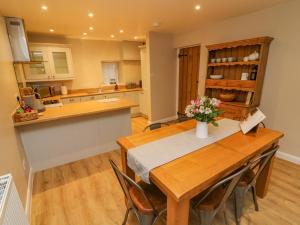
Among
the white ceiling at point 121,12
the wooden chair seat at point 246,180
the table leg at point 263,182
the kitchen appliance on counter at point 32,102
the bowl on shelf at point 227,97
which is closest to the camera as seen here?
the wooden chair seat at point 246,180

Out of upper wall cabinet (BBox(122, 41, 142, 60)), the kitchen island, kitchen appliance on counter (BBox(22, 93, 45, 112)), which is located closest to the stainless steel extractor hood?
kitchen appliance on counter (BBox(22, 93, 45, 112))

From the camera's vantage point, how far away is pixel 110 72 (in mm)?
5426

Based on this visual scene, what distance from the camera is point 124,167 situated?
162 centimetres

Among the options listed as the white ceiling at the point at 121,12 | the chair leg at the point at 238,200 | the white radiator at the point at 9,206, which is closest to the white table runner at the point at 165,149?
the chair leg at the point at 238,200

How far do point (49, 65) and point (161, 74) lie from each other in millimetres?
2826

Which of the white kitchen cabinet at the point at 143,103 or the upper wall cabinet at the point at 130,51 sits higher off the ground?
the upper wall cabinet at the point at 130,51

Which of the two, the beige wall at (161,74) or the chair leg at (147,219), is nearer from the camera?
the chair leg at (147,219)

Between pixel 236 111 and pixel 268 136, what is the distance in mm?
1346

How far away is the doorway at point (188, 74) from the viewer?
410 cm

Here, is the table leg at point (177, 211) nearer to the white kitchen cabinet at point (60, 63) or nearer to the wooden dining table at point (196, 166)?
the wooden dining table at point (196, 166)

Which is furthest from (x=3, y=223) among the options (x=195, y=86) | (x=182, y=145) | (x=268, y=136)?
(x=195, y=86)

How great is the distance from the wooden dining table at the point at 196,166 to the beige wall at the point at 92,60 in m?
3.80

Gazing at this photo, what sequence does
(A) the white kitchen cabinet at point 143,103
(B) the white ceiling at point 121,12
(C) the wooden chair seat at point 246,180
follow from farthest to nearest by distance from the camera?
1. (A) the white kitchen cabinet at point 143,103
2. (B) the white ceiling at point 121,12
3. (C) the wooden chair seat at point 246,180

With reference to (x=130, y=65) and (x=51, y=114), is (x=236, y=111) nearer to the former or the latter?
(x=51, y=114)
